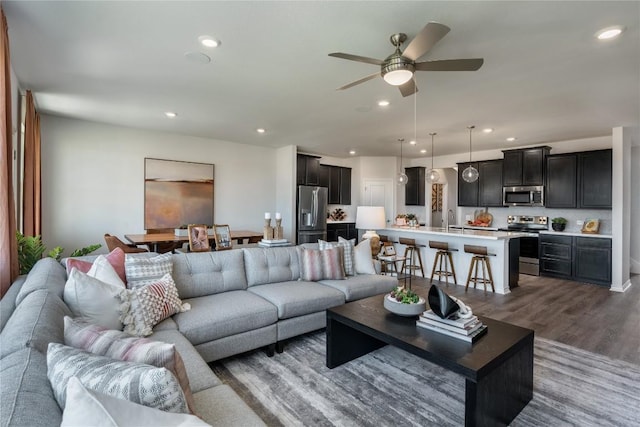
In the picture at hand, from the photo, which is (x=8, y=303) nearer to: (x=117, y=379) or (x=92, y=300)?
(x=92, y=300)

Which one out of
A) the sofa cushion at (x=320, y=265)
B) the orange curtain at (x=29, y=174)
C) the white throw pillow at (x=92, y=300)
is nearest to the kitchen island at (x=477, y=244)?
the sofa cushion at (x=320, y=265)

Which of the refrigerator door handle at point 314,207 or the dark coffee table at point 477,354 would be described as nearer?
the dark coffee table at point 477,354

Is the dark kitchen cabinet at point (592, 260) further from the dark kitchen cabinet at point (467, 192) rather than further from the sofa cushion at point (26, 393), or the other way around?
the sofa cushion at point (26, 393)

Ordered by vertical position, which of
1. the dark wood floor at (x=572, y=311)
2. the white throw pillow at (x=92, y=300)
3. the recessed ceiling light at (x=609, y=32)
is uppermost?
the recessed ceiling light at (x=609, y=32)

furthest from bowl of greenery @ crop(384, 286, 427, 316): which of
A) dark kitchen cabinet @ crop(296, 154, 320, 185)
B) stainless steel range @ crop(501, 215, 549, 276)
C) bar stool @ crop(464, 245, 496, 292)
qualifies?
stainless steel range @ crop(501, 215, 549, 276)

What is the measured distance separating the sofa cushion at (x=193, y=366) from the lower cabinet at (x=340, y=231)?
19.1 ft

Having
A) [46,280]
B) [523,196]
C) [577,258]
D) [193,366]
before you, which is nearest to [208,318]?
[193,366]

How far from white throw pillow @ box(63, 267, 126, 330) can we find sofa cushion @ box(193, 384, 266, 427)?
0.92 metres

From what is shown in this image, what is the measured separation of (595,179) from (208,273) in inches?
261

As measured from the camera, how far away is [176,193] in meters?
5.93

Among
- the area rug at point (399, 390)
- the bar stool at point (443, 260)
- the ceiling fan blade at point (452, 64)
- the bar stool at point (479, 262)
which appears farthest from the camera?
the bar stool at point (443, 260)

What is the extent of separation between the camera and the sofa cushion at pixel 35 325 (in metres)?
1.08

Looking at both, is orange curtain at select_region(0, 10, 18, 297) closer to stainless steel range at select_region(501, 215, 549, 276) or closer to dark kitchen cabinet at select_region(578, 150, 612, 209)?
stainless steel range at select_region(501, 215, 549, 276)

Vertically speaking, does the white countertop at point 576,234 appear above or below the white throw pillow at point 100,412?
above
